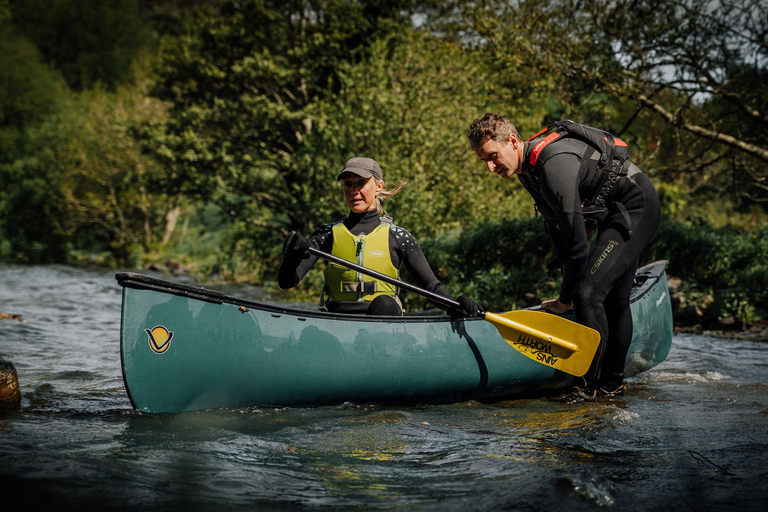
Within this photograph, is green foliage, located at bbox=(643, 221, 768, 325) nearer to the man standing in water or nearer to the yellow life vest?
the man standing in water

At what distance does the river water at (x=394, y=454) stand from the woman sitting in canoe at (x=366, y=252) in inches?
25.2

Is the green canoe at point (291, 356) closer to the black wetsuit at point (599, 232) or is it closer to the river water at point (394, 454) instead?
the river water at point (394, 454)

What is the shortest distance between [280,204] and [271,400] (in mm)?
11377

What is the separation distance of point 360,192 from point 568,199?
4.07ft

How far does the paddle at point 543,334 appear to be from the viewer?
3832 millimetres

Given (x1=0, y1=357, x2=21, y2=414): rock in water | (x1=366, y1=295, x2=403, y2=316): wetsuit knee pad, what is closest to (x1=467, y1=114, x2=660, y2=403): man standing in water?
(x1=366, y1=295, x2=403, y2=316): wetsuit knee pad

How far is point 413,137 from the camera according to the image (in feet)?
37.1

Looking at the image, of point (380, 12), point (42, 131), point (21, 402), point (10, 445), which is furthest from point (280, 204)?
point (42, 131)

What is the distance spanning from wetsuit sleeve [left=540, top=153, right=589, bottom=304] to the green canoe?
746 mm

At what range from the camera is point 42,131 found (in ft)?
82.7

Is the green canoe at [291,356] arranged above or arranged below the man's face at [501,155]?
below

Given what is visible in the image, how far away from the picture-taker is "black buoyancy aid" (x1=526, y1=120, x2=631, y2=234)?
3.72 m

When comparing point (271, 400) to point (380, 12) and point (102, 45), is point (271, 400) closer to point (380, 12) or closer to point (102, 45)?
point (380, 12)

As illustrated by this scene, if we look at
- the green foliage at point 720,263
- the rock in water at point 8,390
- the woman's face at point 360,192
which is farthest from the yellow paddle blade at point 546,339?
the green foliage at point 720,263
